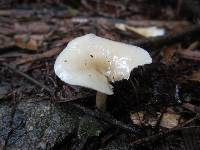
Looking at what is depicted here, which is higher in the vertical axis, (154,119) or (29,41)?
(29,41)

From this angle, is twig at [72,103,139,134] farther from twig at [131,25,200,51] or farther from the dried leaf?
the dried leaf

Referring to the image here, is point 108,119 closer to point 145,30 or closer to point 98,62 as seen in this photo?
point 98,62

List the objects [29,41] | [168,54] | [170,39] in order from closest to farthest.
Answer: [168,54] → [170,39] → [29,41]

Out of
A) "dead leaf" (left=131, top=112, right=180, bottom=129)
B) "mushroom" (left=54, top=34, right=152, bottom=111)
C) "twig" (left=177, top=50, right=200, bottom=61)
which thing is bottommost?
"dead leaf" (left=131, top=112, right=180, bottom=129)

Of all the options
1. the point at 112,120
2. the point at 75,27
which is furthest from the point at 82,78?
the point at 75,27

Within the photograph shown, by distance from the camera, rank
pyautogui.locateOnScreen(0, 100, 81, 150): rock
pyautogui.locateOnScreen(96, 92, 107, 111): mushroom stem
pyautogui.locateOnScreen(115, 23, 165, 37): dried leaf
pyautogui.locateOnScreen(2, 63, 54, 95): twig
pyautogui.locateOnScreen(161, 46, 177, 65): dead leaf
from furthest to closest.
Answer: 1. pyautogui.locateOnScreen(115, 23, 165, 37): dried leaf
2. pyautogui.locateOnScreen(161, 46, 177, 65): dead leaf
3. pyautogui.locateOnScreen(2, 63, 54, 95): twig
4. pyautogui.locateOnScreen(96, 92, 107, 111): mushroom stem
5. pyautogui.locateOnScreen(0, 100, 81, 150): rock

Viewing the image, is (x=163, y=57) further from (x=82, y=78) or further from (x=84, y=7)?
(x=84, y=7)

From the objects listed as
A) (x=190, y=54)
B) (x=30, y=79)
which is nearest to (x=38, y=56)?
(x=30, y=79)

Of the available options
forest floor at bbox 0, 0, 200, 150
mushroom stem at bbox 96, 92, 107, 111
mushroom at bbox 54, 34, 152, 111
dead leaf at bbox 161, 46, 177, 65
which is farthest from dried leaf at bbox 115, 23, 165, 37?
mushroom stem at bbox 96, 92, 107, 111
